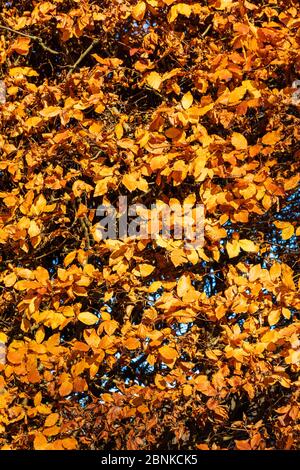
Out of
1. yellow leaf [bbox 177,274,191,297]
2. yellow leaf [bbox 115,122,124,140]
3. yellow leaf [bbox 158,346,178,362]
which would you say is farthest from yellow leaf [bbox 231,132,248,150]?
yellow leaf [bbox 158,346,178,362]

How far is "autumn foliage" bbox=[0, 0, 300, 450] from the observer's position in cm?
255

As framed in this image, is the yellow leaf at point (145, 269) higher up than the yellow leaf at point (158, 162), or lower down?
lower down

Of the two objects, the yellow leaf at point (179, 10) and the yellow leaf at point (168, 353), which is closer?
the yellow leaf at point (168, 353)

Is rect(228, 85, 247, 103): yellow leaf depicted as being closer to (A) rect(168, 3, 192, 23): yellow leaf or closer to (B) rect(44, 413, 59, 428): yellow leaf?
(A) rect(168, 3, 192, 23): yellow leaf

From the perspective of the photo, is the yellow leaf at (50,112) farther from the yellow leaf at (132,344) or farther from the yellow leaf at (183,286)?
the yellow leaf at (132,344)

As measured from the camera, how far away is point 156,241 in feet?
8.46

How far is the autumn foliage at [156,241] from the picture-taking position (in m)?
2.55

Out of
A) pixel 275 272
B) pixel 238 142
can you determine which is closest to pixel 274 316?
pixel 275 272

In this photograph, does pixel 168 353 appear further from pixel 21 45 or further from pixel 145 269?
pixel 21 45

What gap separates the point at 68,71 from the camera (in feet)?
11.1

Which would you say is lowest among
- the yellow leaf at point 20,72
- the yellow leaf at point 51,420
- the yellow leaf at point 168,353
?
the yellow leaf at point 51,420

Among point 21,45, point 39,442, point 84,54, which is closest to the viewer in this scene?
point 39,442

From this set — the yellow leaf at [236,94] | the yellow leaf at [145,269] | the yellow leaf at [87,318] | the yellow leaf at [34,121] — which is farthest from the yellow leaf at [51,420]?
the yellow leaf at [236,94]

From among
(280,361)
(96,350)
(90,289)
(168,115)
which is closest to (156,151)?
(168,115)
